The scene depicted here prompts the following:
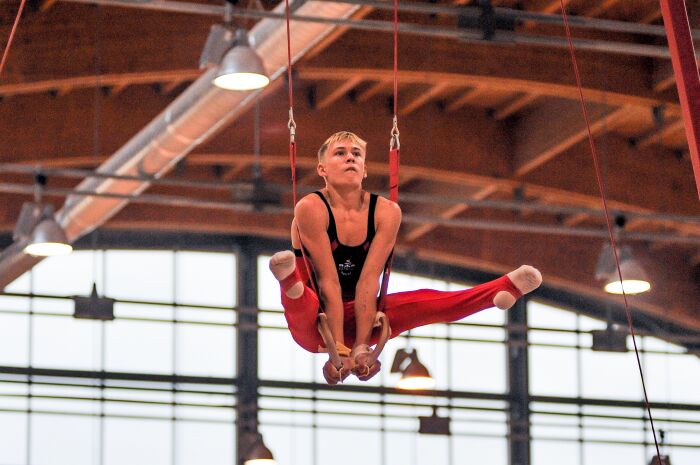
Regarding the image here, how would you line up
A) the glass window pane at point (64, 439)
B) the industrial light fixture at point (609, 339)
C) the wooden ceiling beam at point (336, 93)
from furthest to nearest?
the glass window pane at point (64, 439), the industrial light fixture at point (609, 339), the wooden ceiling beam at point (336, 93)

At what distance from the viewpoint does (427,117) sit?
14.0 metres

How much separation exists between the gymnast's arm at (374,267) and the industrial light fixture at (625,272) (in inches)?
209

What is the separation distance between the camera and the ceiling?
11.6m

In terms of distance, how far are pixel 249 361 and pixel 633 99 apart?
648 cm

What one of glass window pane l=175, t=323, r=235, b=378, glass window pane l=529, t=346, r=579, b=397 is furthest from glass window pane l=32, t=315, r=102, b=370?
glass window pane l=529, t=346, r=579, b=397

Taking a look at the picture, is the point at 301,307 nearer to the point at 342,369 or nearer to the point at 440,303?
the point at 342,369

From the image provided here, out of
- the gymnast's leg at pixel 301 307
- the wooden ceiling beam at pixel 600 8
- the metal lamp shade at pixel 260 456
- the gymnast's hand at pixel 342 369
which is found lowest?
the gymnast's hand at pixel 342 369

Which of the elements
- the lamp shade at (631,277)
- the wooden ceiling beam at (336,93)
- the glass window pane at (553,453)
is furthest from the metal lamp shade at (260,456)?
the glass window pane at (553,453)

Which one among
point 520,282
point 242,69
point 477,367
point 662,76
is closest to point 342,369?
point 520,282

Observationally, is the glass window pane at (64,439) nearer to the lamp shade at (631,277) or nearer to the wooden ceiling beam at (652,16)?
the lamp shade at (631,277)

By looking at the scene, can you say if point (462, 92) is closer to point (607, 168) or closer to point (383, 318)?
point (607, 168)

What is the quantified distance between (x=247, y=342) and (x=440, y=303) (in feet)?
34.1

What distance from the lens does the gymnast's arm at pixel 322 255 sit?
271 inches

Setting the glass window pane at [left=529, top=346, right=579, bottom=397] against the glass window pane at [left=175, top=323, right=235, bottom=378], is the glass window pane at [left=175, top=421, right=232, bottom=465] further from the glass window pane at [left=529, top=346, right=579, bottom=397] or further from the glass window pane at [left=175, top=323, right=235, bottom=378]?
the glass window pane at [left=529, top=346, right=579, bottom=397]
